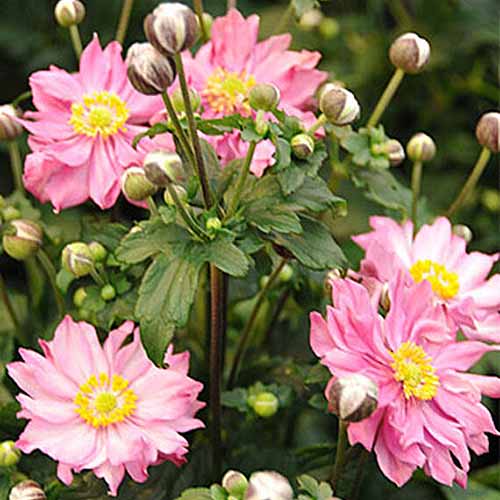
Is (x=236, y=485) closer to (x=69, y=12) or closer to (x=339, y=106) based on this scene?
(x=339, y=106)

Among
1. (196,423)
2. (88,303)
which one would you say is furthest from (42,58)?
(196,423)

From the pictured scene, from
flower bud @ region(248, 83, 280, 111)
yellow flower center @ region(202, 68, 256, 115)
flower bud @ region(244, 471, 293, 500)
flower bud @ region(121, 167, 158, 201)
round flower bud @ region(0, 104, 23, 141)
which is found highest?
flower bud @ region(248, 83, 280, 111)

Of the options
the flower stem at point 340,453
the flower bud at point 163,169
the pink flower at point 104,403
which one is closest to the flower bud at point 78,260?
the pink flower at point 104,403

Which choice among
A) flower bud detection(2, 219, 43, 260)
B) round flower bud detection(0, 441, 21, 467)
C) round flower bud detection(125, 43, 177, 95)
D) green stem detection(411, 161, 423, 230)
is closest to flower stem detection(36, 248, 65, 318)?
flower bud detection(2, 219, 43, 260)

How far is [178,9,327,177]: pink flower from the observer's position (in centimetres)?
94

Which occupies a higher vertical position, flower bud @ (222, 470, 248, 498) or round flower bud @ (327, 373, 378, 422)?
round flower bud @ (327, 373, 378, 422)

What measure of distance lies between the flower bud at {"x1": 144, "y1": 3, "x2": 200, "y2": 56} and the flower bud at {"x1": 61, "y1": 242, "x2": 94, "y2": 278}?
0.71 feet

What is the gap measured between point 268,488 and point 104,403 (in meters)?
0.22

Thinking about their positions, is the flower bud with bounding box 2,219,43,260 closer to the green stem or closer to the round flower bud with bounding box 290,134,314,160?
the round flower bud with bounding box 290,134,314,160

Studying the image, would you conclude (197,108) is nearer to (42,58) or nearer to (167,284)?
(167,284)

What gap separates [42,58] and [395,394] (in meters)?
0.95

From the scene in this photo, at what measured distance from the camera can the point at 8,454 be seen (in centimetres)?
80

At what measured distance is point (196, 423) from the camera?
802mm

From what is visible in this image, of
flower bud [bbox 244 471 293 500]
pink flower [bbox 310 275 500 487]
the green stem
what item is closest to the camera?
flower bud [bbox 244 471 293 500]
